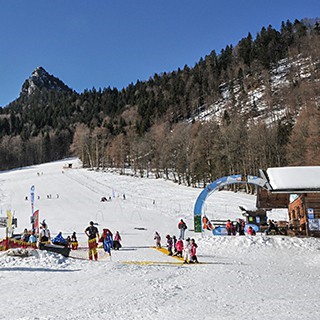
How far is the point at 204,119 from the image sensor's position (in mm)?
96688

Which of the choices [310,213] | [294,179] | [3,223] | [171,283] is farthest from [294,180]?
[3,223]

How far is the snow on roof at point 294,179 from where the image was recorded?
2022 centimetres

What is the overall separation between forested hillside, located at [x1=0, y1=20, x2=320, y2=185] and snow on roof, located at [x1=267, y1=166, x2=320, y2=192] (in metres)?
18.7

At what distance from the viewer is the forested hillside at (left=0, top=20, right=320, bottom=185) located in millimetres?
51719

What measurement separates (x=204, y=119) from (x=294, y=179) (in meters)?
77.0

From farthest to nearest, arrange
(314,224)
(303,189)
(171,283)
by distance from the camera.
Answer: (314,224) < (303,189) < (171,283)

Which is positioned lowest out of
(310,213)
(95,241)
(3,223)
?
(95,241)

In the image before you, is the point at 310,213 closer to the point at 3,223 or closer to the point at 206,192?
the point at 206,192

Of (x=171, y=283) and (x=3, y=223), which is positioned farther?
(x=3, y=223)

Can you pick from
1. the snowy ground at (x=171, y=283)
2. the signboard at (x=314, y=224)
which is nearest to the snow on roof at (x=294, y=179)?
the signboard at (x=314, y=224)

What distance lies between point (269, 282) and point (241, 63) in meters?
112

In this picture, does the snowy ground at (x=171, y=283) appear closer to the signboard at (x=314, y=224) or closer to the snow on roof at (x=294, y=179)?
the signboard at (x=314, y=224)

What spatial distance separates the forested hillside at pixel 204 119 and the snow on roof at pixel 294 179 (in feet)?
61.4

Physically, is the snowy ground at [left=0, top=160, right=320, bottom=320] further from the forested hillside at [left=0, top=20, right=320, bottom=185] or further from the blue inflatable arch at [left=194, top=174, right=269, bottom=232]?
the forested hillside at [left=0, top=20, right=320, bottom=185]
